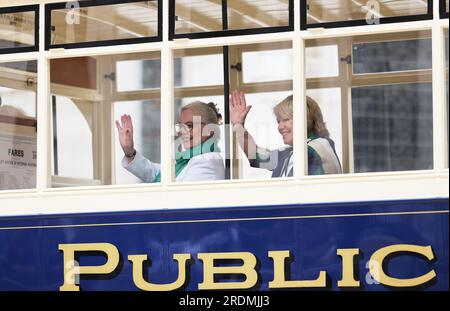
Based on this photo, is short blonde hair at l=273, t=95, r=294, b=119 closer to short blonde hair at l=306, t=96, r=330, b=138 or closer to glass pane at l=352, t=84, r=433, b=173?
short blonde hair at l=306, t=96, r=330, b=138

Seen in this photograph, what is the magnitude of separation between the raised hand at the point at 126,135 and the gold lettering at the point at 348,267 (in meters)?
1.57

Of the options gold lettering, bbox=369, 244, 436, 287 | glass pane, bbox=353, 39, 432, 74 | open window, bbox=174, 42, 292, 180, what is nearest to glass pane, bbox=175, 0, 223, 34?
open window, bbox=174, 42, 292, 180

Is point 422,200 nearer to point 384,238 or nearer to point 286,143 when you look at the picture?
point 384,238

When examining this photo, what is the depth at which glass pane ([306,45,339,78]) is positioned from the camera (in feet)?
24.0

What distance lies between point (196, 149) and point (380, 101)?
1161 mm

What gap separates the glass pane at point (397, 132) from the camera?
696 centimetres

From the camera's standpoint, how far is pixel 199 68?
7.73 meters

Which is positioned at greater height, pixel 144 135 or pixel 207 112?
pixel 207 112

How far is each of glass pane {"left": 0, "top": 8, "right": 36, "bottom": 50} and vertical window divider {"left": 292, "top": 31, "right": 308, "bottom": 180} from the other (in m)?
1.74

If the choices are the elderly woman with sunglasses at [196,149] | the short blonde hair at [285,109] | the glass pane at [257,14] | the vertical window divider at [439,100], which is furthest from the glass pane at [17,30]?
the vertical window divider at [439,100]

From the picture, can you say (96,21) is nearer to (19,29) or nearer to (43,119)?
(19,29)

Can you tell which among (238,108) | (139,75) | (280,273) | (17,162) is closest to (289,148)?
(238,108)

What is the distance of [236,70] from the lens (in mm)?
7555
